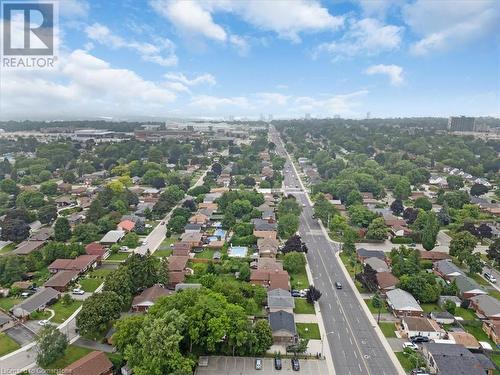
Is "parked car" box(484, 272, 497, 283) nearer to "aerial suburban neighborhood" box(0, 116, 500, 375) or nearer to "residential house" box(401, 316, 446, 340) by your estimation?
"aerial suburban neighborhood" box(0, 116, 500, 375)

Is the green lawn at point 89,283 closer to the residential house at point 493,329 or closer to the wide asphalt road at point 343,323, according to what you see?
the wide asphalt road at point 343,323

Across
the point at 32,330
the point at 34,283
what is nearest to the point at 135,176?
the point at 34,283

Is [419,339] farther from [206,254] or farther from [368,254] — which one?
[206,254]

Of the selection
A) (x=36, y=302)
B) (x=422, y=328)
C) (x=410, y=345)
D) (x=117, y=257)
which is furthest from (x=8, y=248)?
(x=422, y=328)

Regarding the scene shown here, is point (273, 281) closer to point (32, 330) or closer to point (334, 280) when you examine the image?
point (334, 280)

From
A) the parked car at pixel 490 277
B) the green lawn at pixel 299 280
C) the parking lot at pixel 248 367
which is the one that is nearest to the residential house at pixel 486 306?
the parked car at pixel 490 277

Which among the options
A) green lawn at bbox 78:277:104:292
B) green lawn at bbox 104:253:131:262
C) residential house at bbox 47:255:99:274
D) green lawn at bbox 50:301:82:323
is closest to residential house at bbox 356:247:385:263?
green lawn at bbox 104:253:131:262
